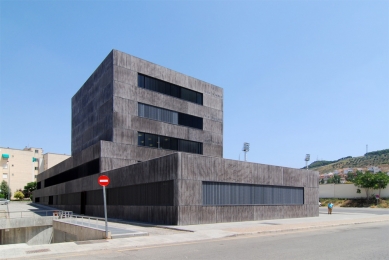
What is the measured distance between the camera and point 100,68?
42.4 metres

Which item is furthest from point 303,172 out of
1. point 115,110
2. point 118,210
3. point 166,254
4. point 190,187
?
point 166,254

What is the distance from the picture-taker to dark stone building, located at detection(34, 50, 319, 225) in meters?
24.8

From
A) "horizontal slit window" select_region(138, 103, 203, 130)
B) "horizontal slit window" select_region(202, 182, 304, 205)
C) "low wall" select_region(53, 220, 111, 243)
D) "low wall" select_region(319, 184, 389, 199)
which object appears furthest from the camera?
"low wall" select_region(319, 184, 389, 199)

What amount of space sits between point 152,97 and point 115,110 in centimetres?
517

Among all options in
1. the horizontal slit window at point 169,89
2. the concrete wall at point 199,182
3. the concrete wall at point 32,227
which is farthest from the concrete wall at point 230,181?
A: the horizontal slit window at point 169,89

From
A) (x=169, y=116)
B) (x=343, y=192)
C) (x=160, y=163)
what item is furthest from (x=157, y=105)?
(x=343, y=192)

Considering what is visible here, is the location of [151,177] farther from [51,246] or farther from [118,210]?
[51,246]

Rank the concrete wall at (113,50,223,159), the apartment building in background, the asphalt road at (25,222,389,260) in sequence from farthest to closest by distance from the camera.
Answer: the apartment building in background < the concrete wall at (113,50,223,159) < the asphalt road at (25,222,389,260)

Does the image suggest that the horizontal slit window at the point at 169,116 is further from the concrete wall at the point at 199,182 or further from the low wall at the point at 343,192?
the low wall at the point at 343,192

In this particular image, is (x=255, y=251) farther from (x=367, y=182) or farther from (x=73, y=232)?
(x=367, y=182)

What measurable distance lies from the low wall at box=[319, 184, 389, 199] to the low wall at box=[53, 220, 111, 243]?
59.8 metres

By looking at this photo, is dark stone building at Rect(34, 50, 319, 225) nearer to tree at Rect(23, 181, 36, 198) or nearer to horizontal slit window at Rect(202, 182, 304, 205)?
horizontal slit window at Rect(202, 182, 304, 205)

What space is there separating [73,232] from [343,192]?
208 feet

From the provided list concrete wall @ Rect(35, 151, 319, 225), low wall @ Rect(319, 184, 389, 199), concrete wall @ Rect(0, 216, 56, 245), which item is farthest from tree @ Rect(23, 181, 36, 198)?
low wall @ Rect(319, 184, 389, 199)
